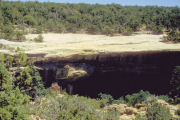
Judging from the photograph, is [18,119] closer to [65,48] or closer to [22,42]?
[65,48]

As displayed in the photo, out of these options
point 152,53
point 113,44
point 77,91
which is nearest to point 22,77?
point 77,91

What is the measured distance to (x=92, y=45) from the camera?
1823 cm

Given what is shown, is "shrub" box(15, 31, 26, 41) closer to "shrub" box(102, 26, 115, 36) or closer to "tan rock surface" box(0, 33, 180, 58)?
"tan rock surface" box(0, 33, 180, 58)

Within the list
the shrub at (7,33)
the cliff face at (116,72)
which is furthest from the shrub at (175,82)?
the shrub at (7,33)

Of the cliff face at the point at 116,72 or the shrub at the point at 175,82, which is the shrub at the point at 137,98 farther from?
the shrub at the point at 175,82

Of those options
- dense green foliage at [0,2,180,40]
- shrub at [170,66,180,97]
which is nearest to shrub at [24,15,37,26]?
dense green foliage at [0,2,180,40]

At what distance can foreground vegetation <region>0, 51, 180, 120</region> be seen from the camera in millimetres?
10609

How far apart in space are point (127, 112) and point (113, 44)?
697cm

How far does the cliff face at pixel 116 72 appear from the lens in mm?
17844

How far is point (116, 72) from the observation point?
63.5ft

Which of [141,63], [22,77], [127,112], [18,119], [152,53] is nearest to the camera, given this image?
[18,119]

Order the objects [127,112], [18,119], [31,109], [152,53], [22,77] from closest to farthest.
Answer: [18,119], [31,109], [127,112], [22,77], [152,53]

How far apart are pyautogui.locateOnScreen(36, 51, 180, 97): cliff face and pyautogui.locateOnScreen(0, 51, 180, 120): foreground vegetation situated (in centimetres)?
131

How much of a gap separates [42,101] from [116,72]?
846cm
